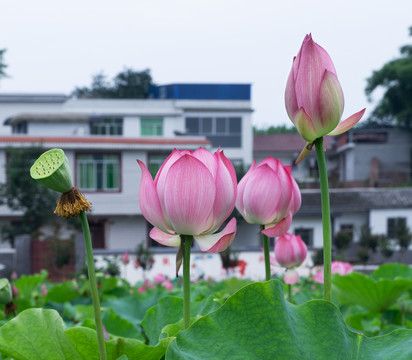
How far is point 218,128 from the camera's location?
16.8 meters

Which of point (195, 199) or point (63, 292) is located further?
point (63, 292)

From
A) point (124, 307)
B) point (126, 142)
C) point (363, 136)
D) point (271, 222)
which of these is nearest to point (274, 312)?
point (271, 222)

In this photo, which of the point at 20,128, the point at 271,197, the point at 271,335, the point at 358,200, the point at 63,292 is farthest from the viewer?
the point at 20,128

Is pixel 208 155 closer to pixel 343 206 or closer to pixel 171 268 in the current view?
pixel 171 268

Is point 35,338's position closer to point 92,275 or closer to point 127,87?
Result: point 92,275

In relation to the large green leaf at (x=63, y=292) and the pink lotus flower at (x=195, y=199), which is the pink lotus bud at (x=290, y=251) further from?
the large green leaf at (x=63, y=292)

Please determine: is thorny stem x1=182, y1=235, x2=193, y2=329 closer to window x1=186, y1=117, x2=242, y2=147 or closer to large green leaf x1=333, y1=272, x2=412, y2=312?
large green leaf x1=333, y1=272, x2=412, y2=312

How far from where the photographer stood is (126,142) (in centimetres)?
1375

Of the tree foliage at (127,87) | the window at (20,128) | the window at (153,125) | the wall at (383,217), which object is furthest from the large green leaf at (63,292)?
the tree foliage at (127,87)

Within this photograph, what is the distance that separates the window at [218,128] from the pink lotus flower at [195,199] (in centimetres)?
1628

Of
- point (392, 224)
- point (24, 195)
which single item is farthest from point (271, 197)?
point (392, 224)

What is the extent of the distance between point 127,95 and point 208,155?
26052 millimetres

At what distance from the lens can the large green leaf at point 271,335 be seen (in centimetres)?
31

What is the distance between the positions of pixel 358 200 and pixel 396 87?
6824mm
